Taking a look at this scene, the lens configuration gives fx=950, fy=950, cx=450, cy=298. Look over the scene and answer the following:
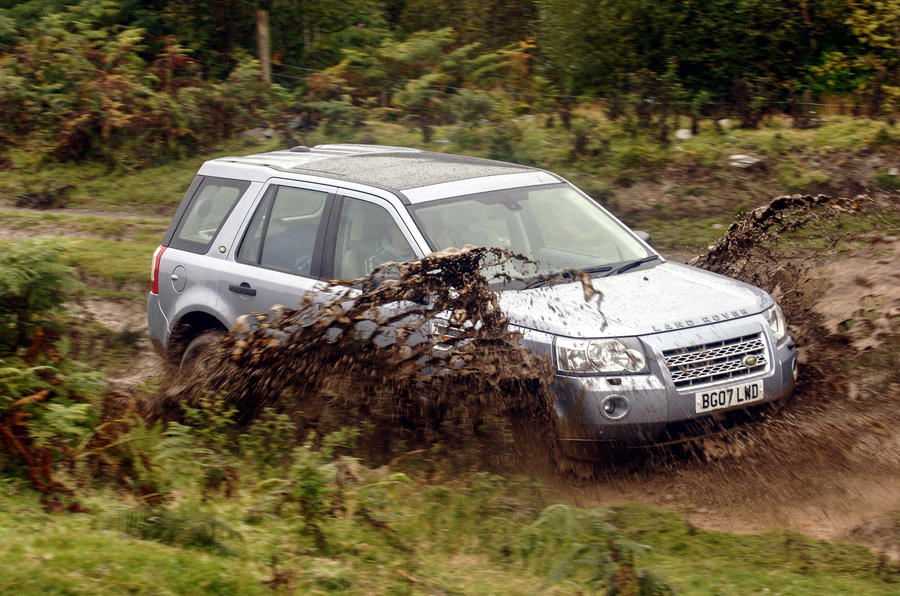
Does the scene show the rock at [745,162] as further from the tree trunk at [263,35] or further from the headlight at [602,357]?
the tree trunk at [263,35]

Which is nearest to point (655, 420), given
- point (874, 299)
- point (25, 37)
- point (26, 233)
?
point (874, 299)

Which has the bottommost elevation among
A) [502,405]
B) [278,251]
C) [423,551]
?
[423,551]

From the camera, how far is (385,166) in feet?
22.4

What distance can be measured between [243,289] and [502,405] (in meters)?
2.28

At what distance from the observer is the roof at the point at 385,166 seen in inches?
253

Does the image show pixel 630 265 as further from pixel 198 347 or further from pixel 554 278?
pixel 198 347

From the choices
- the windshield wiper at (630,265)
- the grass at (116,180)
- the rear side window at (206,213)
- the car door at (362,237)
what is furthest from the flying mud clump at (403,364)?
the grass at (116,180)

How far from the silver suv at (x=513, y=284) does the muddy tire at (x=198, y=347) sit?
0.02 metres

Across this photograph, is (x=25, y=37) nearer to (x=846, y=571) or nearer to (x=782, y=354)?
(x=782, y=354)

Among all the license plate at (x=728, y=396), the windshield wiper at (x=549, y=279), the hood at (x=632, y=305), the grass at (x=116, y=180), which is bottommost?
the grass at (x=116, y=180)

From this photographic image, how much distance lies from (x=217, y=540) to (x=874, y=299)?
5240 mm

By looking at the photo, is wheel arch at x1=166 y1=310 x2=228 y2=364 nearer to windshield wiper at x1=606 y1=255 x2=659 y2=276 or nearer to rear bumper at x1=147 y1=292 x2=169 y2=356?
rear bumper at x1=147 y1=292 x2=169 y2=356

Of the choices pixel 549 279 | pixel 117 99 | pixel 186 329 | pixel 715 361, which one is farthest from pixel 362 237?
pixel 117 99

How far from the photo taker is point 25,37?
18.5 metres
